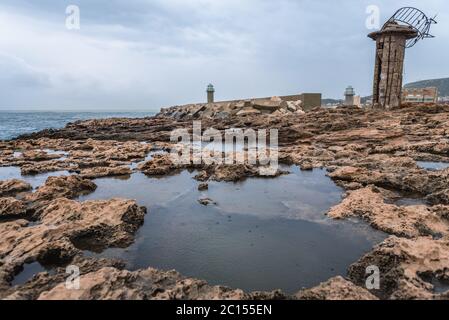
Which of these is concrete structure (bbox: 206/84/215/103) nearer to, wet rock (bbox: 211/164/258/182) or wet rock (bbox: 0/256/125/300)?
wet rock (bbox: 211/164/258/182)

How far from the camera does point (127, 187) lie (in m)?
7.10

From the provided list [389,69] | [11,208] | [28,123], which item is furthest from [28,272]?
[28,123]

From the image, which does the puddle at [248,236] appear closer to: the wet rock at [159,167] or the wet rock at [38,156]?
the wet rock at [159,167]

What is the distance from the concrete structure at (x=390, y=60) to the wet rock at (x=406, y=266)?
16.5 meters

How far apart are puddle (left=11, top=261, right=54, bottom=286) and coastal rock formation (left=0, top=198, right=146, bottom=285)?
52 mm

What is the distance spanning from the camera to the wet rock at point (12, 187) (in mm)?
6401

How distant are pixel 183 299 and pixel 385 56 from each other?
18.8 m

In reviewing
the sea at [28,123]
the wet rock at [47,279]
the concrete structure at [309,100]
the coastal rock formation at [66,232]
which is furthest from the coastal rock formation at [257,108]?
the wet rock at [47,279]

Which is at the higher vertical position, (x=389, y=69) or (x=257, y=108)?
(x=389, y=69)

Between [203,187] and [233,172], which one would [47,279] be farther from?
[233,172]

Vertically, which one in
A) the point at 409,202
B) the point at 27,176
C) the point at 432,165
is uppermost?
the point at 432,165

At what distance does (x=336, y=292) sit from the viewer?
2.71 metres

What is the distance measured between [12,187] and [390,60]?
18386 mm
